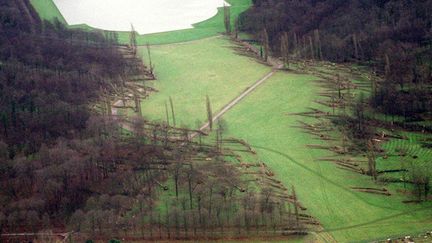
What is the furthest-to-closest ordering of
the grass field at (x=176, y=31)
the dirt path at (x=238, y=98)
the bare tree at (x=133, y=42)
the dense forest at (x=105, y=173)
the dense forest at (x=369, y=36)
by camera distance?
the grass field at (x=176, y=31)
the bare tree at (x=133, y=42)
the dense forest at (x=369, y=36)
the dirt path at (x=238, y=98)
the dense forest at (x=105, y=173)

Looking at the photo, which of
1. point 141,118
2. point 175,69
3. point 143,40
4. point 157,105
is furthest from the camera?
point 143,40

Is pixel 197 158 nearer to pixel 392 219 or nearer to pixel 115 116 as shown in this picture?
pixel 115 116

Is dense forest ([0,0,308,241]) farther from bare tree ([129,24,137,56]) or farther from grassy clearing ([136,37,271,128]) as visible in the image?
bare tree ([129,24,137,56])

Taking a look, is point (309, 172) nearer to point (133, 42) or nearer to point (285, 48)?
point (285, 48)

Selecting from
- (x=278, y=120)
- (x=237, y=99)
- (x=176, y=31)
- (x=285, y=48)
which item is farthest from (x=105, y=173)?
(x=176, y=31)

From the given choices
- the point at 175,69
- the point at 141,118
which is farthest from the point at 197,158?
the point at 175,69

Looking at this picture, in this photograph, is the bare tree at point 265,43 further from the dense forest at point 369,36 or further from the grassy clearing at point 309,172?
the grassy clearing at point 309,172

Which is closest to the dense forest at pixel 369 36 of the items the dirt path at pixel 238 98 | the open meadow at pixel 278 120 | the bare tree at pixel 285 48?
the bare tree at pixel 285 48

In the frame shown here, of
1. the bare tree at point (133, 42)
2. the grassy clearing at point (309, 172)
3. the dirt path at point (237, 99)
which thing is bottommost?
the grassy clearing at point (309, 172)
